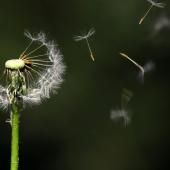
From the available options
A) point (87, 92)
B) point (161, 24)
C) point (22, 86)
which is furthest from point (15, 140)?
point (87, 92)

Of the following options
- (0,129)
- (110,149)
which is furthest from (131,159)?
(0,129)

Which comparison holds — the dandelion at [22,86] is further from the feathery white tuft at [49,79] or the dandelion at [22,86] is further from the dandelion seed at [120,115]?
the dandelion seed at [120,115]

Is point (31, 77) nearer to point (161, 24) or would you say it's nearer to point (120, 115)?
point (120, 115)

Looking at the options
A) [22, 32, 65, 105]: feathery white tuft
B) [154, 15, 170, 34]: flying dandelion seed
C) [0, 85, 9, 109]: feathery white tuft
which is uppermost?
[154, 15, 170, 34]: flying dandelion seed

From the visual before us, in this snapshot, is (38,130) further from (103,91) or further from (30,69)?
(30,69)

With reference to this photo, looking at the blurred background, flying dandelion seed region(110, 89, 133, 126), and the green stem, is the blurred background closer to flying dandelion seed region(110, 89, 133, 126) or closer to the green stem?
flying dandelion seed region(110, 89, 133, 126)

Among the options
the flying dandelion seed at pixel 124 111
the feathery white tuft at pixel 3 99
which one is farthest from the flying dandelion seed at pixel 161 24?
the feathery white tuft at pixel 3 99

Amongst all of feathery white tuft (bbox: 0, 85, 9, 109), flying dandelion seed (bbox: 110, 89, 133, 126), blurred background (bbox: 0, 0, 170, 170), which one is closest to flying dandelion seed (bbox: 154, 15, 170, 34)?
flying dandelion seed (bbox: 110, 89, 133, 126)
